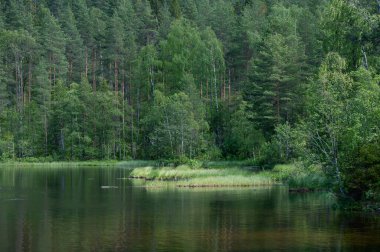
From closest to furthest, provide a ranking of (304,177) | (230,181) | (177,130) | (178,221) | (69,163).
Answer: (178,221)
(304,177)
(230,181)
(177,130)
(69,163)

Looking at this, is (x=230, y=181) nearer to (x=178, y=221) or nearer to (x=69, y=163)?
(x=178, y=221)

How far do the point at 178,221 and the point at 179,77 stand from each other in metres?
Result: 72.6

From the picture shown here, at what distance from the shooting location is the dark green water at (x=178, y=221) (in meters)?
30.4

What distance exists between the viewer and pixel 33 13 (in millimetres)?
148750

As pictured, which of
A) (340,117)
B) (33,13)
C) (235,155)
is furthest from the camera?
(33,13)

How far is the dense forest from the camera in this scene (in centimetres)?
5053

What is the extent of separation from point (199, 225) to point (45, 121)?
8579cm

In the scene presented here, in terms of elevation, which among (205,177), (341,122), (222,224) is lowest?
(222,224)

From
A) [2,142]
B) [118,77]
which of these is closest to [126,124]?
[118,77]

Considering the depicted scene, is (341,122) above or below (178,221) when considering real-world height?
above

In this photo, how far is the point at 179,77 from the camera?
109625 millimetres

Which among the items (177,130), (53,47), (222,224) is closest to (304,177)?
(222,224)

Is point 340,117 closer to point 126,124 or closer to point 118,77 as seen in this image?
point 126,124

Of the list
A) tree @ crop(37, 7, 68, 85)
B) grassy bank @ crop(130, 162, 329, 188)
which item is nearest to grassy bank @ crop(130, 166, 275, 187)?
grassy bank @ crop(130, 162, 329, 188)
